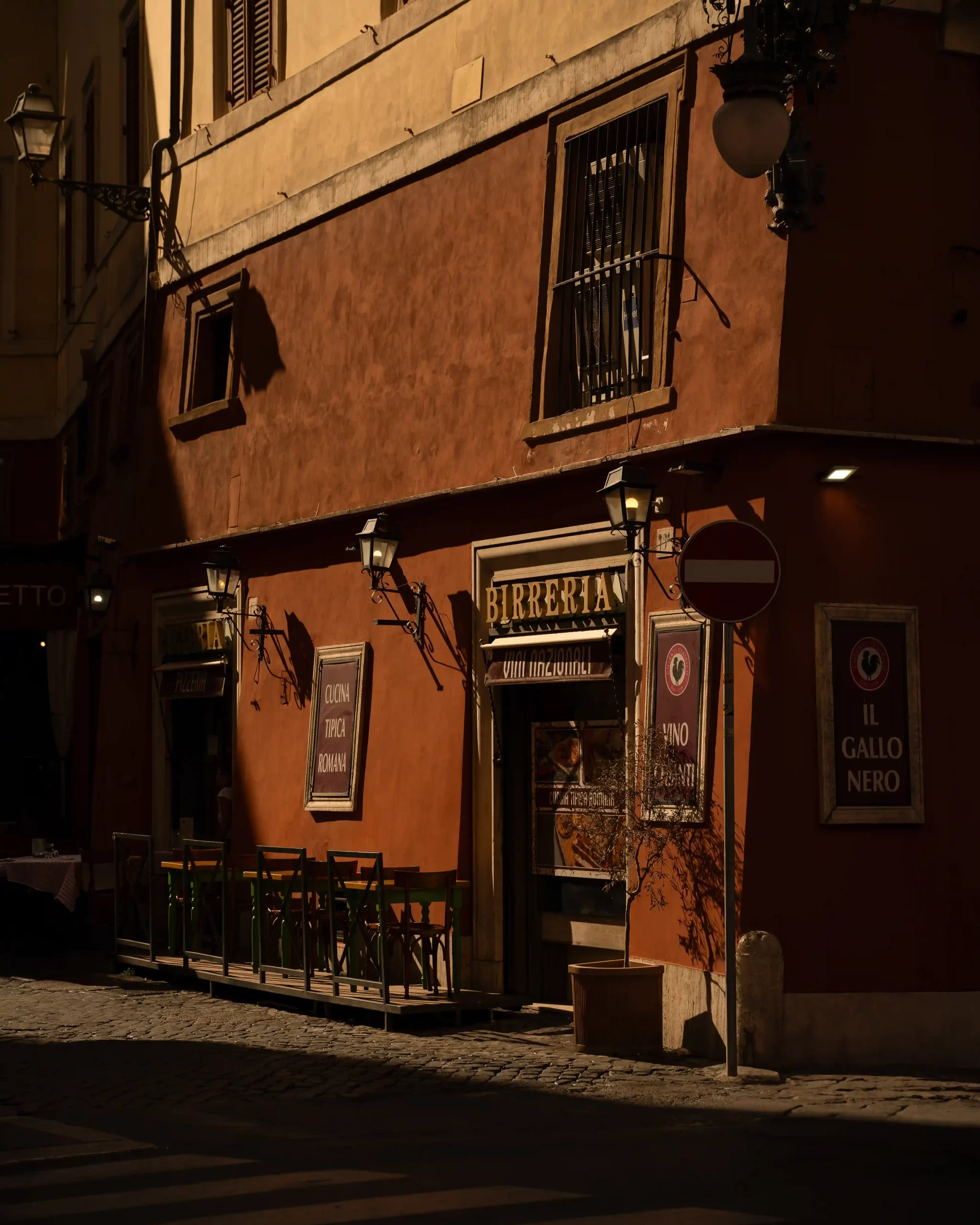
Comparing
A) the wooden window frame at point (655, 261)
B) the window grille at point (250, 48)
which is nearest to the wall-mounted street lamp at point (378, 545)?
the wooden window frame at point (655, 261)

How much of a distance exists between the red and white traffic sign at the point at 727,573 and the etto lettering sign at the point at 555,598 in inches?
93.3

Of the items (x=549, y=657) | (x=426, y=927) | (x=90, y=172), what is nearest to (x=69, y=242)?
(x=90, y=172)


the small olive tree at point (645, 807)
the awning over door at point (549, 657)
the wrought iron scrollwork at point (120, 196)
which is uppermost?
the wrought iron scrollwork at point (120, 196)

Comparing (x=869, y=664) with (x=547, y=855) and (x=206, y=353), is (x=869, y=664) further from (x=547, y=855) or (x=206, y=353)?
(x=206, y=353)

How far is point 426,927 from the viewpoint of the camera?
531 inches

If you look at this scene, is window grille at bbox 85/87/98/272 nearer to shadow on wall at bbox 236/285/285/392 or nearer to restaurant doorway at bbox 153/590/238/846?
shadow on wall at bbox 236/285/285/392

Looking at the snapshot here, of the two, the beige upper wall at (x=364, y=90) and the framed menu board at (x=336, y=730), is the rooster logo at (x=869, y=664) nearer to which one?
the beige upper wall at (x=364, y=90)

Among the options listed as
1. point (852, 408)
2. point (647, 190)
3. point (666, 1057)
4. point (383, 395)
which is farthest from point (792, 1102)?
point (383, 395)

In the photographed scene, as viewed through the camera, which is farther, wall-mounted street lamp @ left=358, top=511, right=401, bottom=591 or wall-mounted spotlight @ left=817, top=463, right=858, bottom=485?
wall-mounted street lamp @ left=358, top=511, right=401, bottom=591

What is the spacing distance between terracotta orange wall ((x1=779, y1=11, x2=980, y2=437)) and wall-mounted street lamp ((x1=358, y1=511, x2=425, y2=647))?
14.2 feet

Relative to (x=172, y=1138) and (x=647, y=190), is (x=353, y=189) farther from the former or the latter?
(x=172, y=1138)

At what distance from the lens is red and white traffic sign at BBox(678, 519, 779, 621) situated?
35.4 feet

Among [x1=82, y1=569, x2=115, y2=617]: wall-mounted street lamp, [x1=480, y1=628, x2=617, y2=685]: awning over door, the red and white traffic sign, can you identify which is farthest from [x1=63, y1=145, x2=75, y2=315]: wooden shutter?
the red and white traffic sign

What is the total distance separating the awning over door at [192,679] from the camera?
18427 millimetres
